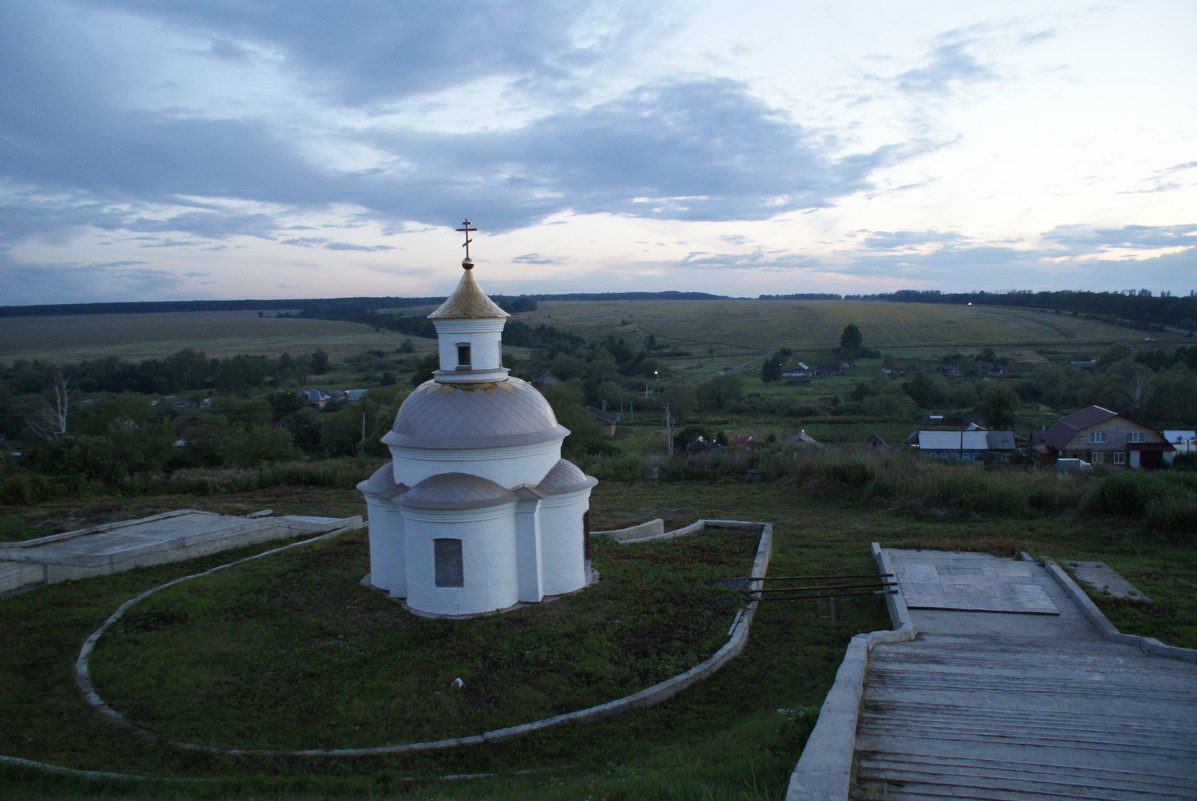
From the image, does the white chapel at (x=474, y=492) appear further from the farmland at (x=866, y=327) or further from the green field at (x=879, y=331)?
the farmland at (x=866, y=327)

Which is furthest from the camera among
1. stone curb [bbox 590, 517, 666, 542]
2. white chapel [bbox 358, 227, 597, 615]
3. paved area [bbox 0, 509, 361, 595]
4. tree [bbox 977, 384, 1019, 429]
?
tree [bbox 977, 384, 1019, 429]

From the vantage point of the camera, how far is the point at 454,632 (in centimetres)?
1130

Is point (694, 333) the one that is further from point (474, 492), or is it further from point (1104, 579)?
point (474, 492)

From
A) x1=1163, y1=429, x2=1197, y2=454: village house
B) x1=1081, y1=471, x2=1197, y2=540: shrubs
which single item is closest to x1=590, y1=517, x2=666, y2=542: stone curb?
x1=1081, y1=471, x2=1197, y2=540: shrubs

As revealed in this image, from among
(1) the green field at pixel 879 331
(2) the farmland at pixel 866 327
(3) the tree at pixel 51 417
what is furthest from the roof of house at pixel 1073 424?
(2) the farmland at pixel 866 327

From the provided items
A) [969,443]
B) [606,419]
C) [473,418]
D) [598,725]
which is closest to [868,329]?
[606,419]

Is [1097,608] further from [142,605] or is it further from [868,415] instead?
A: [868,415]

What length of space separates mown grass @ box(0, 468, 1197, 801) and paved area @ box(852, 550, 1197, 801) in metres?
0.88

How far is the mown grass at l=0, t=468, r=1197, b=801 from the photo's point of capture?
6.84 metres

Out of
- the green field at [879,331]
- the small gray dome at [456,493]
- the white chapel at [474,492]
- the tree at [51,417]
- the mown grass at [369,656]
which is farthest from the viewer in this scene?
the green field at [879,331]

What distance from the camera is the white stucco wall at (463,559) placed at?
1182cm

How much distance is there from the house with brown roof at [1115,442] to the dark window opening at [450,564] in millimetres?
31623

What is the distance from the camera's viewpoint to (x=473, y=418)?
12.7m

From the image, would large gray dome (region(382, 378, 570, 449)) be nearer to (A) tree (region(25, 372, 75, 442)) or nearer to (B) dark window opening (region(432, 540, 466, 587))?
(B) dark window opening (region(432, 540, 466, 587))
